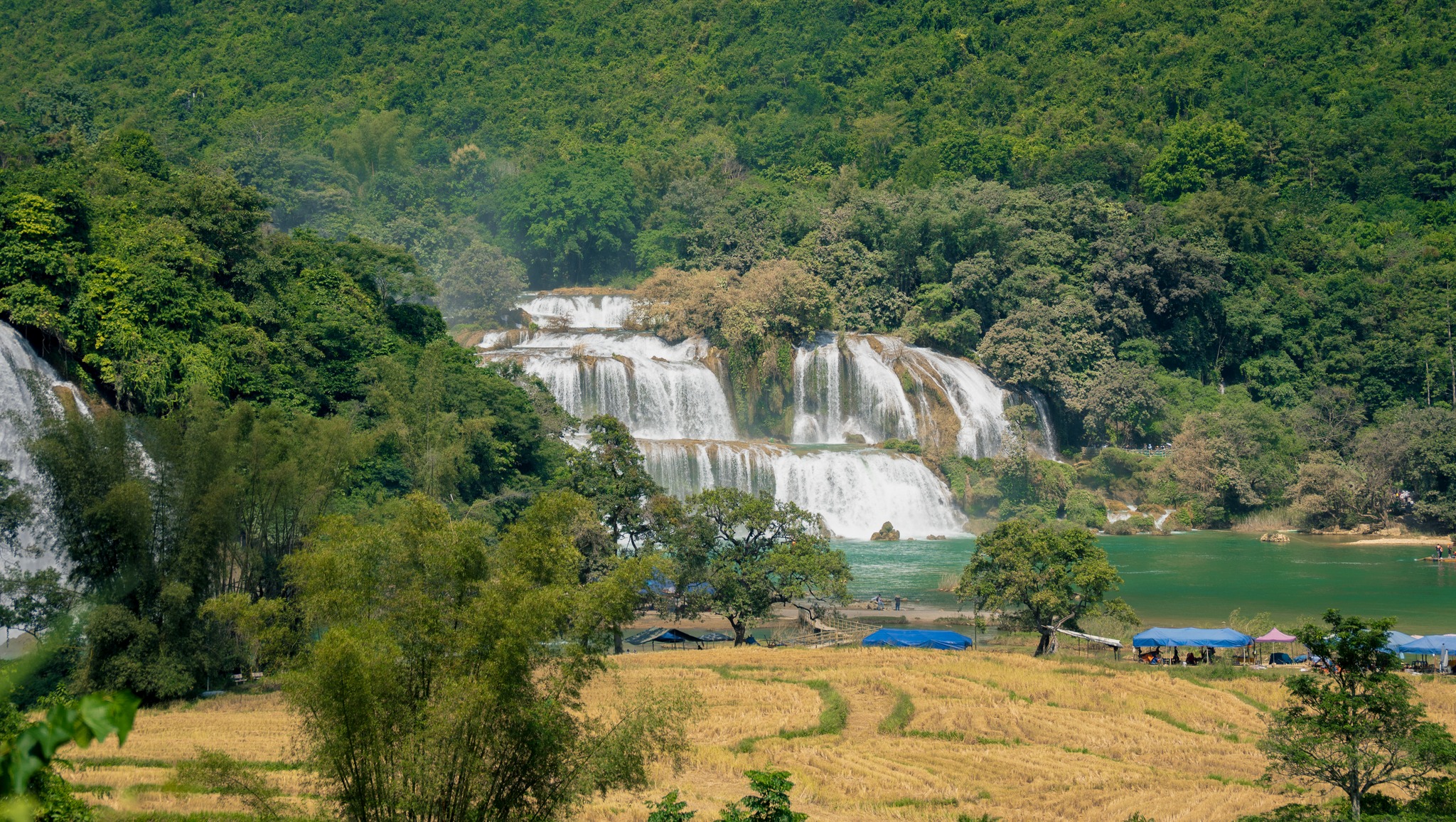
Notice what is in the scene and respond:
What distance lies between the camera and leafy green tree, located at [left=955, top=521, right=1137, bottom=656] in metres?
29.6

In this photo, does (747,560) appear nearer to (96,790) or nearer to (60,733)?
(96,790)

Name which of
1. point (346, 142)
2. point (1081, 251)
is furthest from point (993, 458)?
point (346, 142)

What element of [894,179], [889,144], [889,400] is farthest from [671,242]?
[889,400]

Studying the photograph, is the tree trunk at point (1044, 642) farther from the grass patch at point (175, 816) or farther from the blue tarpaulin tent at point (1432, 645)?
the grass patch at point (175, 816)

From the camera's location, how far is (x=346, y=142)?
85625 mm

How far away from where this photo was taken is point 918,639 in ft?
98.0

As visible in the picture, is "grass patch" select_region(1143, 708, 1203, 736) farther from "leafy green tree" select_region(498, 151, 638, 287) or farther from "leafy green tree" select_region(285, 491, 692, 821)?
"leafy green tree" select_region(498, 151, 638, 287)

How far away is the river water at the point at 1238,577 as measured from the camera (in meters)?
33.2

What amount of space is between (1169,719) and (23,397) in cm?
2598

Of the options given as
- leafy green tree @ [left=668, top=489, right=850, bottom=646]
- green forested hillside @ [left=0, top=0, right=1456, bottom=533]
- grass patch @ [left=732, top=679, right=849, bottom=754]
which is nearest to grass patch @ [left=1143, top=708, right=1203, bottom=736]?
grass patch @ [left=732, top=679, right=849, bottom=754]

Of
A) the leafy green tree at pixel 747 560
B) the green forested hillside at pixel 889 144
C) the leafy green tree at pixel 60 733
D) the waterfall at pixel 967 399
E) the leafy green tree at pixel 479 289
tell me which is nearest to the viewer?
the leafy green tree at pixel 60 733

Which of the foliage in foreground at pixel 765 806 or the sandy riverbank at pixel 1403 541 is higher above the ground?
the foliage in foreground at pixel 765 806

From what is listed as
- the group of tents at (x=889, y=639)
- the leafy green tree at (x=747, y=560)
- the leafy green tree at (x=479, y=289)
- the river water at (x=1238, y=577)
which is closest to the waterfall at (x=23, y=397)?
the group of tents at (x=889, y=639)

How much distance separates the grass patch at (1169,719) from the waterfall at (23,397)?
23.0 m
